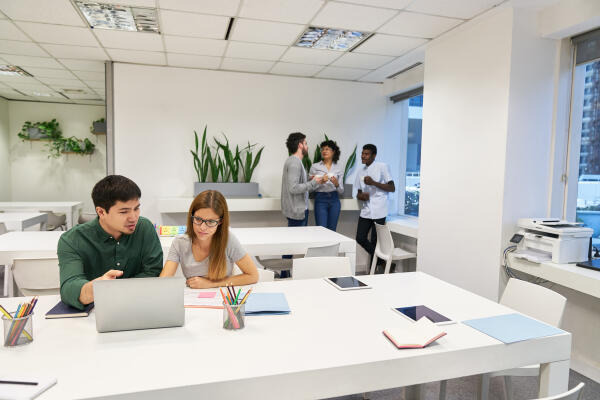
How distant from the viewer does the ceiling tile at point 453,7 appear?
10.2 ft

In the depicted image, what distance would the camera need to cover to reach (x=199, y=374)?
47.6 inches

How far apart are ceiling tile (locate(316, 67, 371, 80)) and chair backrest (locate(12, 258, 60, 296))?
380 centimetres

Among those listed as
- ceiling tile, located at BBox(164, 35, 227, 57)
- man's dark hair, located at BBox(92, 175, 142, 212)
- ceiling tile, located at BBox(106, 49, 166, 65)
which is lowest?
man's dark hair, located at BBox(92, 175, 142, 212)


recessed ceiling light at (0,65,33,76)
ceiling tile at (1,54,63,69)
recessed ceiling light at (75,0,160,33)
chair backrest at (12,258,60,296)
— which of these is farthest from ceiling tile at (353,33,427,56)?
recessed ceiling light at (0,65,33,76)

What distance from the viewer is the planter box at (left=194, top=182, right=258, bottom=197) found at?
5027 millimetres

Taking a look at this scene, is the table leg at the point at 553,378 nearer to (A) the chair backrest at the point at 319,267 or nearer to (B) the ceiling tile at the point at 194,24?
(A) the chair backrest at the point at 319,267

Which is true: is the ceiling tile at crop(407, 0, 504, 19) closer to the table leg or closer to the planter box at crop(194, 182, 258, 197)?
the table leg

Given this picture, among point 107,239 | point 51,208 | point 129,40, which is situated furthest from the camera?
point 51,208

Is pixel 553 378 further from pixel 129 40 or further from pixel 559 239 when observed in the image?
pixel 129 40

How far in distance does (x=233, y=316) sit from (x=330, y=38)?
128 inches

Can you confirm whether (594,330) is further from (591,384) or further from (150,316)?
(150,316)

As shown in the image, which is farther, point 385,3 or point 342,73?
point 342,73

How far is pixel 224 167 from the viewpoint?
17.4 feet

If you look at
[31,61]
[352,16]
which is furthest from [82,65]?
[352,16]
